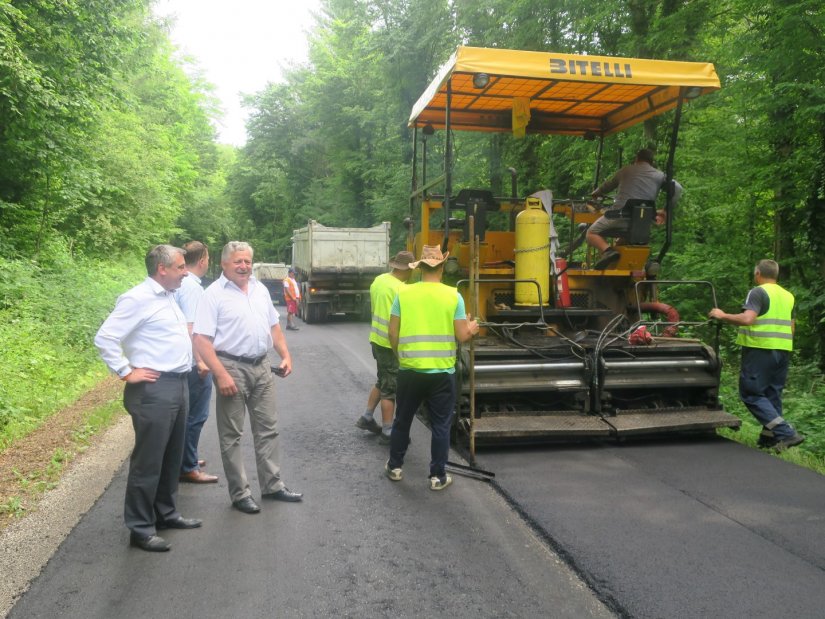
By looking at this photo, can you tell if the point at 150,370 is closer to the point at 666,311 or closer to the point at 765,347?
the point at 765,347

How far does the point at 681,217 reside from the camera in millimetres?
11828

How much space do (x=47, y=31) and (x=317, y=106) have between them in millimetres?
19504

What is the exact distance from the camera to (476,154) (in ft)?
48.7

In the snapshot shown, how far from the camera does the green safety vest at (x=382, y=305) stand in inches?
245

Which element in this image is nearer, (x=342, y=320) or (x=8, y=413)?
(x=8, y=413)

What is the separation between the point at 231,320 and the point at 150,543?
4.67 ft

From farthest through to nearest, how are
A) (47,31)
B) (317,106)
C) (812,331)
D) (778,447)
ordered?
(317,106)
(47,31)
(812,331)
(778,447)

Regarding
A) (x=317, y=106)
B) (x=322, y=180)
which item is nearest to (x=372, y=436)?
(x=317, y=106)

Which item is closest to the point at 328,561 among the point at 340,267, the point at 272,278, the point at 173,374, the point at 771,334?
the point at 173,374

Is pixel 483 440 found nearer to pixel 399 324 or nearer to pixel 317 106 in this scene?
pixel 399 324

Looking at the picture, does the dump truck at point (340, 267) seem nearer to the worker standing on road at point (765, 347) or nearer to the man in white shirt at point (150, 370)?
the worker standing on road at point (765, 347)

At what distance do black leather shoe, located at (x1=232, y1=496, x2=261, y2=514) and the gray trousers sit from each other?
3 centimetres

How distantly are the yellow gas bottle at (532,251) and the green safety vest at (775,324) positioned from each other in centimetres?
198

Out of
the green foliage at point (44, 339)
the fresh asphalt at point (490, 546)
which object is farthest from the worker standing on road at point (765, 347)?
the green foliage at point (44, 339)
